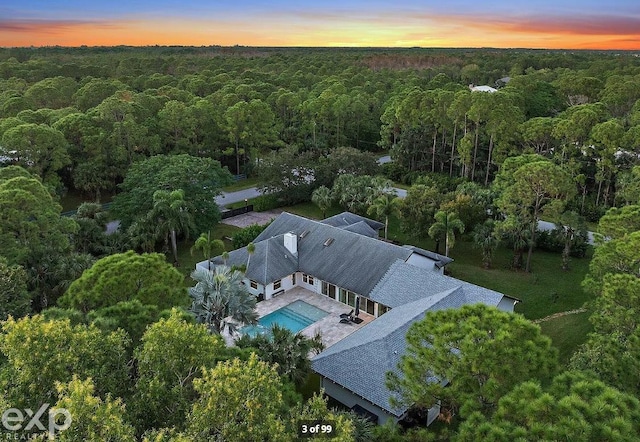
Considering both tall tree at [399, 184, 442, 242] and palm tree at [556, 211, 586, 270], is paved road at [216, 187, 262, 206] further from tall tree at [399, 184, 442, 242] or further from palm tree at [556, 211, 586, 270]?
palm tree at [556, 211, 586, 270]

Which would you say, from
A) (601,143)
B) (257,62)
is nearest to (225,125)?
(601,143)

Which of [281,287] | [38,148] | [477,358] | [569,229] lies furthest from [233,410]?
[38,148]

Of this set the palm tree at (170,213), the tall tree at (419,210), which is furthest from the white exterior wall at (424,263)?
the palm tree at (170,213)

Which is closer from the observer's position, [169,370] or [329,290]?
[169,370]

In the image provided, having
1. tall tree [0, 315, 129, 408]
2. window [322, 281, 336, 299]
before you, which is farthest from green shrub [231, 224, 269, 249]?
tall tree [0, 315, 129, 408]

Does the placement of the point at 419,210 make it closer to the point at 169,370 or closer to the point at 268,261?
the point at 268,261

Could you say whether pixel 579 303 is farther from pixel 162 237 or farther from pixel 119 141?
pixel 119 141
